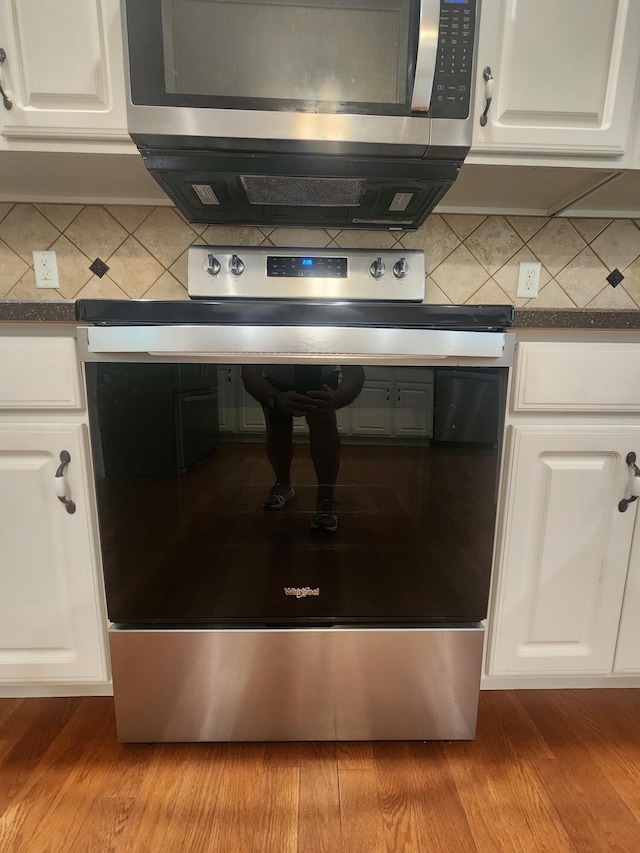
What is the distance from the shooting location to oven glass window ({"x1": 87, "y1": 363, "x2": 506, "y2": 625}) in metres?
0.82

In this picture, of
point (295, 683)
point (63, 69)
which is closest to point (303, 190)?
point (63, 69)

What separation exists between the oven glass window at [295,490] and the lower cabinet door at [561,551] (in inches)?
3.9

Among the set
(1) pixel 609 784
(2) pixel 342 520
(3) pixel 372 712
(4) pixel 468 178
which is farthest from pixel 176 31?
(1) pixel 609 784

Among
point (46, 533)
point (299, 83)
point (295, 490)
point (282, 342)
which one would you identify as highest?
point (299, 83)

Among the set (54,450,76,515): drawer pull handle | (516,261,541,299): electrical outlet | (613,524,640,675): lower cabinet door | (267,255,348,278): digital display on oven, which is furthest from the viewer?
(516,261,541,299): electrical outlet

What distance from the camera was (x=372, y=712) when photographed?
97 centimetres

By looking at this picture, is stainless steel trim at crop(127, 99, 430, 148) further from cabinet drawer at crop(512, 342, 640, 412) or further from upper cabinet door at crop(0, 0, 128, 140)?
cabinet drawer at crop(512, 342, 640, 412)

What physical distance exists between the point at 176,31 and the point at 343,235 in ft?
2.02

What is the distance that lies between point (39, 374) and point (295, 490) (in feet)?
1.80


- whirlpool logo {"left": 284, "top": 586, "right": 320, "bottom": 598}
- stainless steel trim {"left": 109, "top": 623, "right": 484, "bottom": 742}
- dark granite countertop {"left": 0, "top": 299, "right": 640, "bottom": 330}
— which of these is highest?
dark granite countertop {"left": 0, "top": 299, "right": 640, "bottom": 330}

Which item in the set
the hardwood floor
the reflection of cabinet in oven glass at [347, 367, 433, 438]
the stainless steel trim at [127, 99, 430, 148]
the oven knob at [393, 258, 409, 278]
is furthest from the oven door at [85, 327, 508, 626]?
the oven knob at [393, 258, 409, 278]

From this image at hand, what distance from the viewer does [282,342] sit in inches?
30.6

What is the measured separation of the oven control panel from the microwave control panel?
395mm

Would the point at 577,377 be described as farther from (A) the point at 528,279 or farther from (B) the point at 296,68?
(B) the point at 296,68
